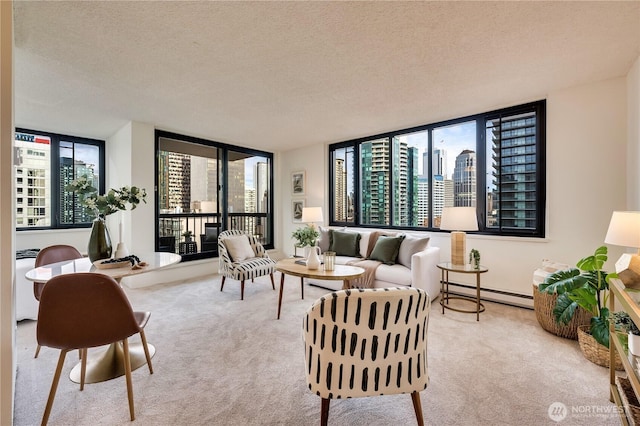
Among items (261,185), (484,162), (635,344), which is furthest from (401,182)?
(635,344)

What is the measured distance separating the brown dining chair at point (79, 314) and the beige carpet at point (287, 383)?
30 cm

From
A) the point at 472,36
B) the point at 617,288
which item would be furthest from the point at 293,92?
the point at 617,288

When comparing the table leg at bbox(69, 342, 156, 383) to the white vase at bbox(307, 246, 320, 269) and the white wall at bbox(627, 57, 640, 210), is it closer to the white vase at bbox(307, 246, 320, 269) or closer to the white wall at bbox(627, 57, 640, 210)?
the white vase at bbox(307, 246, 320, 269)

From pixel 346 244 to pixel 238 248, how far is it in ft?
5.32

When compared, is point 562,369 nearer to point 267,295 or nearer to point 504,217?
point 504,217

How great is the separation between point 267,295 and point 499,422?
2818 mm

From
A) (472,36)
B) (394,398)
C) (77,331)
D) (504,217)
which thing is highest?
(472,36)

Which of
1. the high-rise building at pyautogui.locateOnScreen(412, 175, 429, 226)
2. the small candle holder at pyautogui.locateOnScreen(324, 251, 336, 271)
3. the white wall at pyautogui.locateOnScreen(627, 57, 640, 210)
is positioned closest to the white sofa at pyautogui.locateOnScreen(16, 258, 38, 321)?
the small candle holder at pyautogui.locateOnScreen(324, 251, 336, 271)

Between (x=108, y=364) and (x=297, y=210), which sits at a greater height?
(x=297, y=210)

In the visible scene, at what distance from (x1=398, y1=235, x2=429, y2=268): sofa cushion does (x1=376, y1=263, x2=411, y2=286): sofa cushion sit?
3.7 inches

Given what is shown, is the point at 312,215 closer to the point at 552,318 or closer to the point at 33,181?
the point at 552,318

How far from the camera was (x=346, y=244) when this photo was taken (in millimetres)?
4367

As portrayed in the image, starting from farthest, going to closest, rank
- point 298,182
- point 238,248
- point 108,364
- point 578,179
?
point 298,182 → point 238,248 → point 578,179 → point 108,364

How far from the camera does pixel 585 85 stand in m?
2.96
